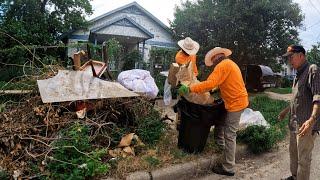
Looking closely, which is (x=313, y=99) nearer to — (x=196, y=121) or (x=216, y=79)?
(x=216, y=79)

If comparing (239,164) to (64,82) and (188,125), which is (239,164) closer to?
(188,125)

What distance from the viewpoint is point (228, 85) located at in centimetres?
495

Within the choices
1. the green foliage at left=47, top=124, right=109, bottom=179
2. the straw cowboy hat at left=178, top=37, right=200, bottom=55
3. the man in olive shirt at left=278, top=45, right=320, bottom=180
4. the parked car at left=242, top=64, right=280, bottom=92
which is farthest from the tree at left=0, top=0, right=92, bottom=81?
the man in olive shirt at left=278, top=45, right=320, bottom=180

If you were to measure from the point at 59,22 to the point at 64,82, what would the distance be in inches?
601

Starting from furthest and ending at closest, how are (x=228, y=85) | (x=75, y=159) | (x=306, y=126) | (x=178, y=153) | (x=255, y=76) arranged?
(x=255, y=76) → (x=178, y=153) → (x=228, y=85) → (x=75, y=159) → (x=306, y=126)

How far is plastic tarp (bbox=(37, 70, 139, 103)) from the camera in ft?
17.3

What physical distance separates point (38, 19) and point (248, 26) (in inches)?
441

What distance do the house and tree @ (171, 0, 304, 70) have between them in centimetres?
436

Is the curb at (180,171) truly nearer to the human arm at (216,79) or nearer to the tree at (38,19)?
the human arm at (216,79)

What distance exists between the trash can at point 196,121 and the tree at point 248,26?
35.5ft

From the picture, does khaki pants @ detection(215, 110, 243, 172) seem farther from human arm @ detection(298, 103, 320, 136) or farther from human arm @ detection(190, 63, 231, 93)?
human arm @ detection(298, 103, 320, 136)

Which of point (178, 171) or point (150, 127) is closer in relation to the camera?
point (178, 171)

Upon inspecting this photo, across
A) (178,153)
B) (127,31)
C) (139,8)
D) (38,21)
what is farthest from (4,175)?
(139,8)

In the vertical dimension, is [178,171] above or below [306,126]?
below
